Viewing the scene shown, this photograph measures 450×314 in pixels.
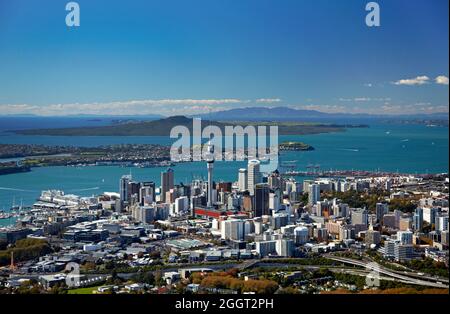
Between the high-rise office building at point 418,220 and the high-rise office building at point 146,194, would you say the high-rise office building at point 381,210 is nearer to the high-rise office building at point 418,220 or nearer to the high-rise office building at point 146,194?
the high-rise office building at point 418,220

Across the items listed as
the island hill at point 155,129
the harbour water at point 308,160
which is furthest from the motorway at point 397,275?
the harbour water at point 308,160

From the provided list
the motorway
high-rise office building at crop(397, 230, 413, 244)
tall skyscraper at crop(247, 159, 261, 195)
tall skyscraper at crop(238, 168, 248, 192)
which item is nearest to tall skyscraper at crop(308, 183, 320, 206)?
tall skyscraper at crop(247, 159, 261, 195)

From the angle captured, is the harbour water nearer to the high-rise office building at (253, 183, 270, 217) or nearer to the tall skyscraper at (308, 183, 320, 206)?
the tall skyscraper at (308, 183, 320, 206)

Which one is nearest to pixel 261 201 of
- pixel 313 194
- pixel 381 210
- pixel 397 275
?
pixel 313 194

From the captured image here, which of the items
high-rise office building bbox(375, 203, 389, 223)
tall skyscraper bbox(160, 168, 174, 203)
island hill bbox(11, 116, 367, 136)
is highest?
island hill bbox(11, 116, 367, 136)

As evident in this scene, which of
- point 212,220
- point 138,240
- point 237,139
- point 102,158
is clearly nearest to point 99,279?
point 138,240
